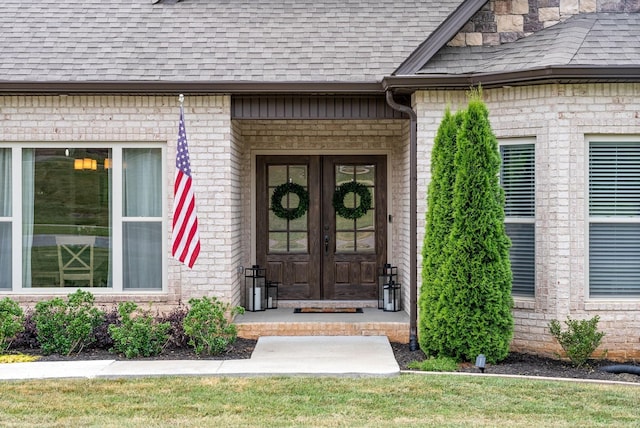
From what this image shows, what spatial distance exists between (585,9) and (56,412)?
761 centimetres

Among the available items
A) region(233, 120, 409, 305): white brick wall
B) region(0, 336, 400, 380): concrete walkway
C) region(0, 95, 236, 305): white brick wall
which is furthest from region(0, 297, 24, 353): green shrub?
region(233, 120, 409, 305): white brick wall

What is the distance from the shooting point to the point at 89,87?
9.59 meters

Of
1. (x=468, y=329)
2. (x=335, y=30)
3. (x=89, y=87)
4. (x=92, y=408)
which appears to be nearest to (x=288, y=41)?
(x=335, y=30)

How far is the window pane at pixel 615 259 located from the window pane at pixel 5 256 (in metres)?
7.11

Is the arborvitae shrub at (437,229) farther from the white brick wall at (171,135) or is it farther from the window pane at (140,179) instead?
the window pane at (140,179)

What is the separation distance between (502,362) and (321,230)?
3.99 metres

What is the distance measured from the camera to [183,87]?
377 inches

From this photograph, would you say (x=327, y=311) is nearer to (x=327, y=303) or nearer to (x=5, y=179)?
(x=327, y=303)

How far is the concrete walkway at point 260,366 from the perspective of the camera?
7734 millimetres

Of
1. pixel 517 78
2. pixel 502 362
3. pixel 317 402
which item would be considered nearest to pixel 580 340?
pixel 502 362

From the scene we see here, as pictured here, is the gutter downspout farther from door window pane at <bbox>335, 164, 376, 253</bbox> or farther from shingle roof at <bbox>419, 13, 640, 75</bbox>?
door window pane at <bbox>335, 164, 376, 253</bbox>

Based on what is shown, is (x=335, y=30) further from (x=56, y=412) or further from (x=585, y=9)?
(x=56, y=412)

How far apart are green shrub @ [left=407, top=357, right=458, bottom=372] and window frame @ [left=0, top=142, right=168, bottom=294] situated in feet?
11.6

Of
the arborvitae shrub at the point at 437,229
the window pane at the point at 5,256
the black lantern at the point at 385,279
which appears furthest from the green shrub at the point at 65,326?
the black lantern at the point at 385,279
